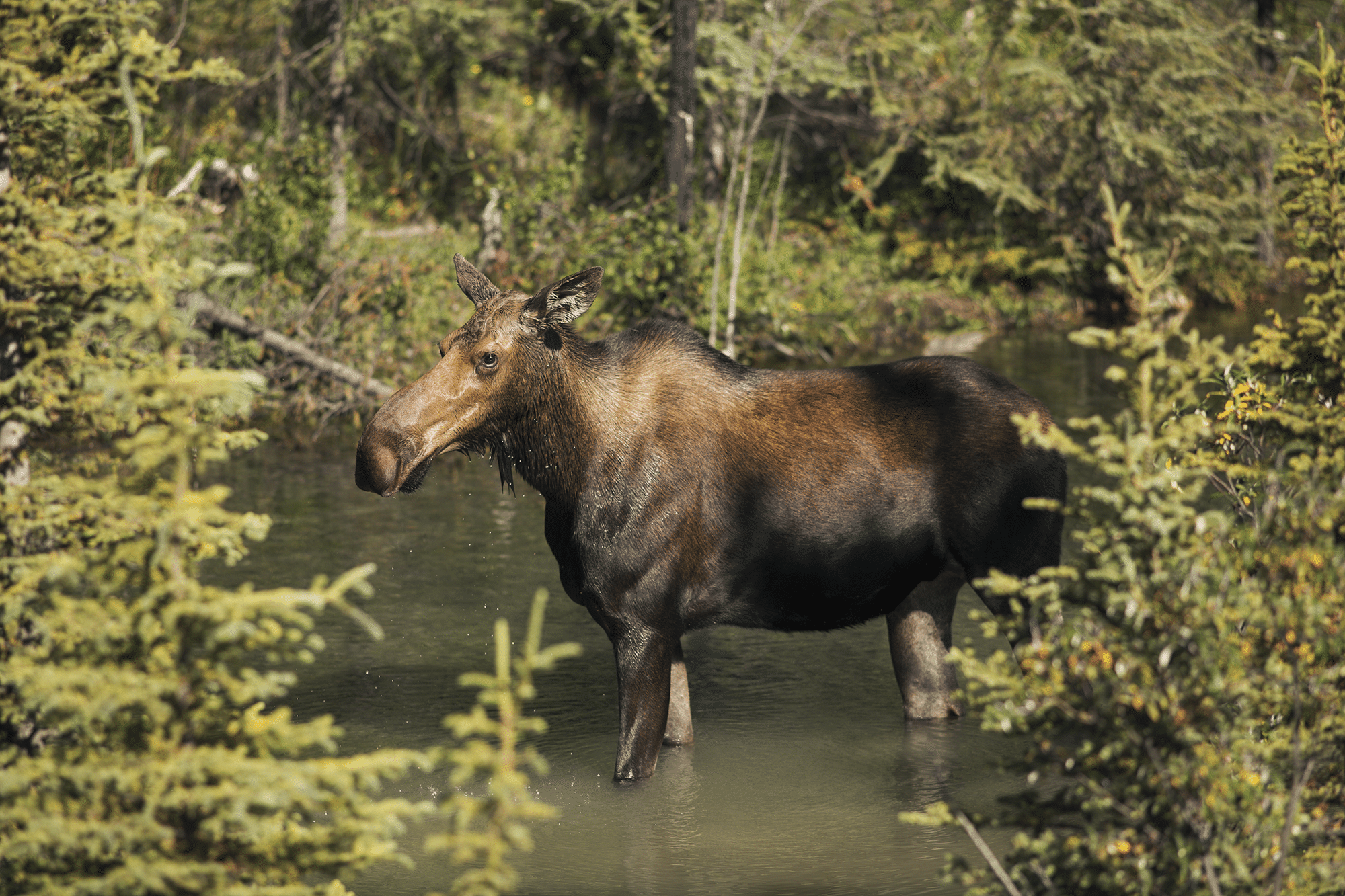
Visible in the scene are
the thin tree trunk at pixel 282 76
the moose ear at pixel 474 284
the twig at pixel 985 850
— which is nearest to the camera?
the twig at pixel 985 850

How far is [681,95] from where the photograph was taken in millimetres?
17203

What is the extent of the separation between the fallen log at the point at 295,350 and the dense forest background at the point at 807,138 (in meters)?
2.73

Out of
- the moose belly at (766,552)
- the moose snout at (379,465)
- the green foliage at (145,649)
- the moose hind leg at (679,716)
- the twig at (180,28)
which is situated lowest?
the moose hind leg at (679,716)

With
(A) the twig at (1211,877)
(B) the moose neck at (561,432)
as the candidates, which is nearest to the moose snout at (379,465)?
(B) the moose neck at (561,432)

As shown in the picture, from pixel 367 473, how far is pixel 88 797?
270 cm

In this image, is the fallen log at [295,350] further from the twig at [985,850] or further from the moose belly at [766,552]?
the twig at [985,850]

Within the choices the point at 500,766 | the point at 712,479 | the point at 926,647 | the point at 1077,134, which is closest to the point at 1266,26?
the point at 1077,134

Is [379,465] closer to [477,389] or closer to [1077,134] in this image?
[477,389]

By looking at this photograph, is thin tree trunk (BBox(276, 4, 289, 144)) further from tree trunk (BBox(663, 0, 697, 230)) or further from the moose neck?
the moose neck

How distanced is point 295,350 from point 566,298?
9020mm

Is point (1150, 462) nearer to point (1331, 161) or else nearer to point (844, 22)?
point (1331, 161)

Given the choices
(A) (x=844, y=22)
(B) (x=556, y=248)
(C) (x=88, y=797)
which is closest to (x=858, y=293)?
(A) (x=844, y=22)

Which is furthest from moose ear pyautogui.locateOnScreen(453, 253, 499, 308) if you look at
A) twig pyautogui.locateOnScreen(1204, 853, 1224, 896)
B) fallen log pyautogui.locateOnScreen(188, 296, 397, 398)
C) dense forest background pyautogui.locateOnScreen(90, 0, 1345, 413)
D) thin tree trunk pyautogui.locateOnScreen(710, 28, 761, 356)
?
dense forest background pyautogui.locateOnScreen(90, 0, 1345, 413)

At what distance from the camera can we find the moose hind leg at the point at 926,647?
23.9 ft
